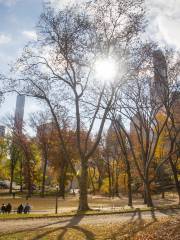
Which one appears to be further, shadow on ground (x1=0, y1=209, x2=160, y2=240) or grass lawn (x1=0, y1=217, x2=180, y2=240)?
shadow on ground (x1=0, y1=209, x2=160, y2=240)

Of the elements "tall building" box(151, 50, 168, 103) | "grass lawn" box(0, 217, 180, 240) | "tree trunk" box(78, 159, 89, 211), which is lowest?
"grass lawn" box(0, 217, 180, 240)

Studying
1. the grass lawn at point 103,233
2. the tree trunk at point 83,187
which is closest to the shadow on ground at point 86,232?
the grass lawn at point 103,233

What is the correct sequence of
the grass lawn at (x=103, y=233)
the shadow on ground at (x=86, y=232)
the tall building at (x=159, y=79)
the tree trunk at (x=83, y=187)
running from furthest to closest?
1. the tall building at (x=159, y=79)
2. the tree trunk at (x=83, y=187)
3. the shadow on ground at (x=86, y=232)
4. the grass lawn at (x=103, y=233)

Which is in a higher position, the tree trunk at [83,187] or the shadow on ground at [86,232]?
the tree trunk at [83,187]

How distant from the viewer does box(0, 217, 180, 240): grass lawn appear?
14.0 m

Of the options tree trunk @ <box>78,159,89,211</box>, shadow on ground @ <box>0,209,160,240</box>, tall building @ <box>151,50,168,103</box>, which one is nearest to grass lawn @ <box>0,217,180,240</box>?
shadow on ground @ <box>0,209,160,240</box>

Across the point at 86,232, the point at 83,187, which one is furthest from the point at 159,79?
the point at 86,232

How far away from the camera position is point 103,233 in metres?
15.5

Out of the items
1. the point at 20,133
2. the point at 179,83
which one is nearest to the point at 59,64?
the point at 179,83

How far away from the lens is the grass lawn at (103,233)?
14.0 metres

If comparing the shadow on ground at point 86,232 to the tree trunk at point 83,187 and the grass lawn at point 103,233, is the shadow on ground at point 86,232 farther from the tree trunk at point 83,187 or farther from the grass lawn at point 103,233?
the tree trunk at point 83,187

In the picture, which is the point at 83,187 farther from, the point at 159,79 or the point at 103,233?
the point at 103,233

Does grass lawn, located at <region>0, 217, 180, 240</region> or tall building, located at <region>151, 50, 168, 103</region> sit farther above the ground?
tall building, located at <region>151, 50, 168, 103</region>

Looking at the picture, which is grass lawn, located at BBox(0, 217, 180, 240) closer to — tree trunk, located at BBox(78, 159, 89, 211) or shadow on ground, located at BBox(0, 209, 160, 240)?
shadow on ground, located at BBox(0, 209, 160, 240)
